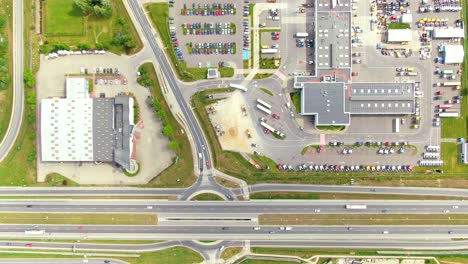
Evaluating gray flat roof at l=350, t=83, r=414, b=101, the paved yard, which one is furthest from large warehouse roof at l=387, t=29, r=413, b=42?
the paved yard

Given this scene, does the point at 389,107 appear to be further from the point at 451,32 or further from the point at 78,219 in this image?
the point at 78,219

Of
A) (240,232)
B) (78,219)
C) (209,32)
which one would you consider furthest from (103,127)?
(240,232)

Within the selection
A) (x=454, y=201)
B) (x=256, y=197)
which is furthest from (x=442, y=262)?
(x=256, y=197)

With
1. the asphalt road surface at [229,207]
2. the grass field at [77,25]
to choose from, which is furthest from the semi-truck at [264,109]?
the grass field at [77,25]

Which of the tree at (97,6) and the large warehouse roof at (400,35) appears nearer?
the large warehouse roof at (400,35)

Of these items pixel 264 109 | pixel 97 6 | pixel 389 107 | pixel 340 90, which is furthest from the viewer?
pixel 264 109

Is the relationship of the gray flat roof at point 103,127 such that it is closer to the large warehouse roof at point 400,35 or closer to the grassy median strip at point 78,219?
the grassy median strip at point 78,219
